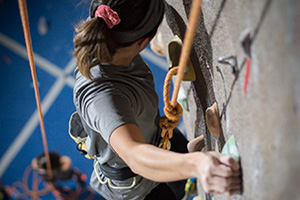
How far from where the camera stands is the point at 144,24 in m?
0.77

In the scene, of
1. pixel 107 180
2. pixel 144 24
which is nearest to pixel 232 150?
pixel 144 24

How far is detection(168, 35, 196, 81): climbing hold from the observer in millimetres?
979

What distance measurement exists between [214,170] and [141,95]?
361 millimetres

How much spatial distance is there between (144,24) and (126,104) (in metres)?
0.19

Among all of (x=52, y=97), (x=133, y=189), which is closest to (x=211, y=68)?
(x=133, y=189)

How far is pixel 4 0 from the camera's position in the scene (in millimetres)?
2268

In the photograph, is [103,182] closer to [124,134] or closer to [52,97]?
[124,134]

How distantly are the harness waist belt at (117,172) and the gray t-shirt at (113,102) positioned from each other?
19mm

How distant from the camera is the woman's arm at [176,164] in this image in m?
0.52

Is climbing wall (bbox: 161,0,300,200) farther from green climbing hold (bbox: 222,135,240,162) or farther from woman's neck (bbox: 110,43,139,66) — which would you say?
woman's neck (bbox: 110,43,139,66)

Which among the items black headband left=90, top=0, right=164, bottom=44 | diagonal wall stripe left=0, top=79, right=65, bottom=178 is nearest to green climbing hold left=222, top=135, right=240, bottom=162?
black headband left=90, top=0, right=164, bottom=44

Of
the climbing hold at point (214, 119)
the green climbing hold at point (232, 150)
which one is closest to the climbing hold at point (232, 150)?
the green climbing hold at point (232, 150)

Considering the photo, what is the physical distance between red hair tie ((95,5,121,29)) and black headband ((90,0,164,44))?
23 mm

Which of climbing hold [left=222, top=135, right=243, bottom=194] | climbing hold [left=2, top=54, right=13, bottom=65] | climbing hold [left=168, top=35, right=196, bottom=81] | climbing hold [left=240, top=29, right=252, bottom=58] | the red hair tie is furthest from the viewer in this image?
climbing hold [left=2, top=54, right=13, bottom=65]
